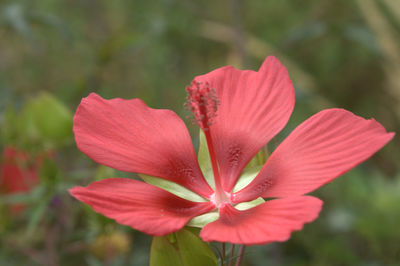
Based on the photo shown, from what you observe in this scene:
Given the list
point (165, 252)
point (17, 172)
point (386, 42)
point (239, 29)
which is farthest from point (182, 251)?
point (386, 42)

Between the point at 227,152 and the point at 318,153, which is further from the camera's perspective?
the point at 227,152

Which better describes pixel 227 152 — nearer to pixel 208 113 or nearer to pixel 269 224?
pixel 208 113

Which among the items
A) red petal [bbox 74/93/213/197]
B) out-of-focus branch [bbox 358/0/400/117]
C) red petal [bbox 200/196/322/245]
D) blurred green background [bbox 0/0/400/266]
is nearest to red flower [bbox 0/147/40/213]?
blurred green background [bbox 0/0/400/266]

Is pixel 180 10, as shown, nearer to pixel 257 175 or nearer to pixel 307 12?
pixel 307 12

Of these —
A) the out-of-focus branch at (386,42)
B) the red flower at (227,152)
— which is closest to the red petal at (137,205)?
the red flower at (227,152)

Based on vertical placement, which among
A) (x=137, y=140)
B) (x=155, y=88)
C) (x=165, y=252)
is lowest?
(x=165, y=252)

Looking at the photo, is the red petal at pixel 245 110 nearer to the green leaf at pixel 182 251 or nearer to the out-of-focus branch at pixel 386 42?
the green leaf at pixel 182 251

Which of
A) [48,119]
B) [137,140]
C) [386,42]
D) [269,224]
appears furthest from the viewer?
[386,42]
